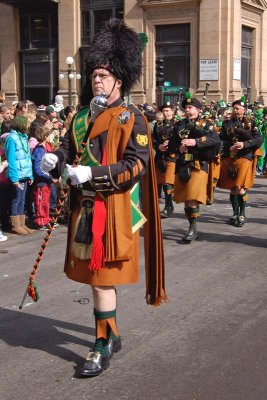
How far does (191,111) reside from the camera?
8156 millimetres

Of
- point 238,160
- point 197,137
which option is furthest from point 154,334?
point 238,160

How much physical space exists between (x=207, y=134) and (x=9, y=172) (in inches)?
115

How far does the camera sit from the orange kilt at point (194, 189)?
8.34 meters

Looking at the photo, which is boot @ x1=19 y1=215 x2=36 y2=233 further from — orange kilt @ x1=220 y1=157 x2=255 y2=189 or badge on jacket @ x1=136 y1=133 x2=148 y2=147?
badge on jacket @ x1=136 y1=133 x2=148 y2=147

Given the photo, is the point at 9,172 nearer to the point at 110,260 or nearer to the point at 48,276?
the point at 48,276

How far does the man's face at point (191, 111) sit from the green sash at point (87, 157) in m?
4.24

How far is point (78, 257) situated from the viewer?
3963 mm

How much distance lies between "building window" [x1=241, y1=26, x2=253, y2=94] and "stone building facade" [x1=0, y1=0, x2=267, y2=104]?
5cm

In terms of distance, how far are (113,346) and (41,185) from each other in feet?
17.9

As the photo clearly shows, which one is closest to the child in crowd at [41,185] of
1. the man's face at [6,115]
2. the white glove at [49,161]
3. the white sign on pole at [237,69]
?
the man's face at [6,115]

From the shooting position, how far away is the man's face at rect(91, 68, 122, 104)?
3.88 metres

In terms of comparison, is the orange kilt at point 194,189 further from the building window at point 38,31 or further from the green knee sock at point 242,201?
the building window at point 38,31

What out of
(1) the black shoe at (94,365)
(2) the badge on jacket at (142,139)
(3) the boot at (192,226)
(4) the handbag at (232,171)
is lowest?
(1) the black shoe at (94,365)

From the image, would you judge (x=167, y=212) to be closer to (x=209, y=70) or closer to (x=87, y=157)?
(x=87, y=157)
